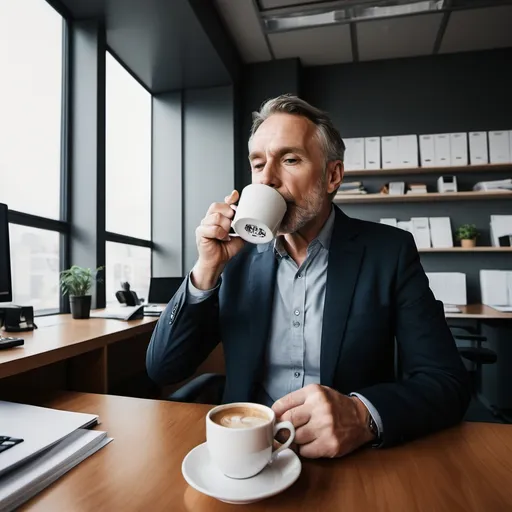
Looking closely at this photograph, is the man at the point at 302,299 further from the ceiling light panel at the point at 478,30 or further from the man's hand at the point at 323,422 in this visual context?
the ceiling light panel at the point at 478,30

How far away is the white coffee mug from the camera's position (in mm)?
889

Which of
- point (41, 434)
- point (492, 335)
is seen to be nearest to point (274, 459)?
point (41, 434)

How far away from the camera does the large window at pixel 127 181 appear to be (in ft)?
9.83

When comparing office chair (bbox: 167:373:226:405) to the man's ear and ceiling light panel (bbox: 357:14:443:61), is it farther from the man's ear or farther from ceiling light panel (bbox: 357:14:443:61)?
ceiling light panel (bbox: 357:14:443:61)

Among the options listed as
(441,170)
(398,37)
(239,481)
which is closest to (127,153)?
(398,37)

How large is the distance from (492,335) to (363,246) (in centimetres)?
252

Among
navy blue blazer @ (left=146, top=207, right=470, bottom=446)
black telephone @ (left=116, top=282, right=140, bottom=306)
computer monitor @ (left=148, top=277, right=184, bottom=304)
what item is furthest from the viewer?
computer monitor @ (left=148, top=277, right=184, bottom=304)

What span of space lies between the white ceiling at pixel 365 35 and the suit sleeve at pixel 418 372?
268cm

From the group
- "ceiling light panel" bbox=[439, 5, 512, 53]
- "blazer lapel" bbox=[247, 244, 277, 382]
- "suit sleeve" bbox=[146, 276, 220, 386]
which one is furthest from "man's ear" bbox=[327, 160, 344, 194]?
"ceiling light panel" bbox=[439, 5, 512, 53]

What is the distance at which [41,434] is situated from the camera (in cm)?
65

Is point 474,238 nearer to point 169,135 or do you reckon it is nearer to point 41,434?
point 169,135

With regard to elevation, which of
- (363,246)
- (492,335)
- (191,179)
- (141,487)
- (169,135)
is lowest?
(492,335)

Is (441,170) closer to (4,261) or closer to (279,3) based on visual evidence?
(279,3)

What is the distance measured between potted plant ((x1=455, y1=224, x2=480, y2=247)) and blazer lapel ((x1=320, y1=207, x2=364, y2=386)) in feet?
8.73
